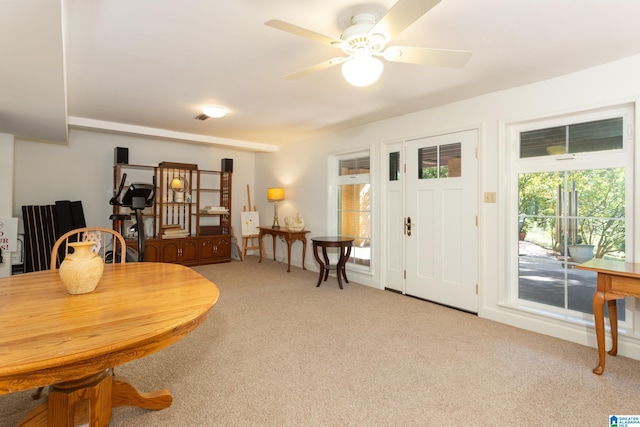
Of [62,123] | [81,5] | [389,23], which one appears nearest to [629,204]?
[389,23]

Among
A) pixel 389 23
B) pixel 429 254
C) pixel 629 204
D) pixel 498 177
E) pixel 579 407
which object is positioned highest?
pixel 389 23

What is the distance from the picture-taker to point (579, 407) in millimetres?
1739

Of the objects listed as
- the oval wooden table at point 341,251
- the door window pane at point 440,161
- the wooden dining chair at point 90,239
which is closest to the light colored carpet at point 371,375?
the wooden dining chair at point 90,239

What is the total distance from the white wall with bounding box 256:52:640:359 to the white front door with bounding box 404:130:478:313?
0.11 meters

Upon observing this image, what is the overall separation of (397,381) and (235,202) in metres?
5.29

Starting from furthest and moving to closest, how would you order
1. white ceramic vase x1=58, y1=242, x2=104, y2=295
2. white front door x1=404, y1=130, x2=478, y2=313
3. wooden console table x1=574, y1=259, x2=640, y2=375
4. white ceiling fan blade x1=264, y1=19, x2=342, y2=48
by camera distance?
white front door x1=404, y1=130, x2=478, y2=313 → wooden console table x1=574, y1=259, x2=640, y2=375 → white ceiling fan blade x1=264, y1=19, x2=342, y2=48 → white ceramic vase x1=58, y1=242, x2=104, y2=295

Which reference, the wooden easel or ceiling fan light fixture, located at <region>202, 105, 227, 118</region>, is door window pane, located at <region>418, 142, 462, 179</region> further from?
the wooden easel

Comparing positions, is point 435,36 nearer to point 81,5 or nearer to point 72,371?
point 81,5

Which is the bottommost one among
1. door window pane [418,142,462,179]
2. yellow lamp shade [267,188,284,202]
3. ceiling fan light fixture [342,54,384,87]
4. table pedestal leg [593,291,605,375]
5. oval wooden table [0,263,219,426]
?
table pedestal leg [593,291,605,375]

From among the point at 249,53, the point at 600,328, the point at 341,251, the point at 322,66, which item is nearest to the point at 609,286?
the point at 600,328

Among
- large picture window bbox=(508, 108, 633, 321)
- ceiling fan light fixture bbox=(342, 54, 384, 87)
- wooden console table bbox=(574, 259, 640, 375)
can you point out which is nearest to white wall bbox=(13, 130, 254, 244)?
ceiling fan light fixture bbox=(342, 54, 384, 87)

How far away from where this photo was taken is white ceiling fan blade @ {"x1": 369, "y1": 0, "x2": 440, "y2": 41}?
51.8 inches

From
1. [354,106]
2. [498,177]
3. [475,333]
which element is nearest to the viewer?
[475,333]

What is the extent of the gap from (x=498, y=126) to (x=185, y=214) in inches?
200
